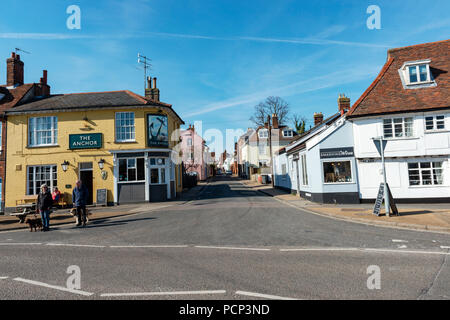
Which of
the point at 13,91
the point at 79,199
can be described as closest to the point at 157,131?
the point at 79,199

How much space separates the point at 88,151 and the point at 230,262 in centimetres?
1740

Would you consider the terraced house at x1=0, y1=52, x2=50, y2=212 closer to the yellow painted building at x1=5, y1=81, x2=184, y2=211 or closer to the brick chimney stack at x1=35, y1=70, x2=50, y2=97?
the brick chimney stack at x1=35, y1=70, x2=50, y2=97

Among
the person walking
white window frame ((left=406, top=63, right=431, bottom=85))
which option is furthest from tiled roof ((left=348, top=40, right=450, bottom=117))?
the person walking

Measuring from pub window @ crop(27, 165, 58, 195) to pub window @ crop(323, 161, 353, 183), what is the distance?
19.3 m

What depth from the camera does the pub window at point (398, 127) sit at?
1559cm

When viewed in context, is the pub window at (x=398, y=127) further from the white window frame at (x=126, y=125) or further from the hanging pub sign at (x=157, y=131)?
the white window frame at (x=126, y=125)

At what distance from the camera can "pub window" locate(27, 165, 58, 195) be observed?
19.6 m

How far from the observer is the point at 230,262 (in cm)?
595

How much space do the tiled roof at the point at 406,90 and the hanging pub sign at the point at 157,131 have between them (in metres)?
13.5

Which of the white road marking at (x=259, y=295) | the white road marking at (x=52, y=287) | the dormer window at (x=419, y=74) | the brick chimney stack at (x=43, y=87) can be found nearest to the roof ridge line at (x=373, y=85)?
the dormer window at (x=419, y=74)

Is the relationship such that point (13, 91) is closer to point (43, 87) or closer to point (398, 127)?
point (43, 87)

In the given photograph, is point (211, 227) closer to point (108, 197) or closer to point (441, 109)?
point (108, 197)

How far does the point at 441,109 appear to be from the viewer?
49.2 ft

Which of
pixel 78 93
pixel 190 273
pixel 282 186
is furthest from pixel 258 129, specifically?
pixel 190 273
